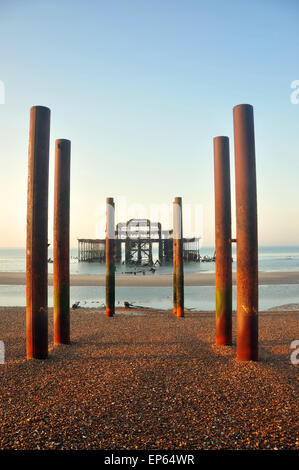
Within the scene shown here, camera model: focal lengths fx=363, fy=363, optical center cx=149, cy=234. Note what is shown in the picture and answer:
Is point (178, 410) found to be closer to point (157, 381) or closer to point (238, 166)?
point (157, 381)

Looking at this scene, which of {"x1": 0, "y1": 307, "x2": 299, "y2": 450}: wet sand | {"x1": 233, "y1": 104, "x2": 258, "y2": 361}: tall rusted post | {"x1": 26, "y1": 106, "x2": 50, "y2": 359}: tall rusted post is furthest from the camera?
{"x1": 26, "y1": 106, "x2": 50, "y2": 359}: tall rusted post

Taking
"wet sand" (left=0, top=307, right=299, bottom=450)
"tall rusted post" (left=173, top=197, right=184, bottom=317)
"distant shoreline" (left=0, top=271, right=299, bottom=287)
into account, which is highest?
"tall rusted post" (left=173, top=197, right=184, bottom=317)

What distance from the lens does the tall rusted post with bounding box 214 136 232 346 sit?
5988mm

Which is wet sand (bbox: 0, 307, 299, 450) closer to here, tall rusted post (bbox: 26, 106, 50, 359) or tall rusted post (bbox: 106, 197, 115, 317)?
tall rusted post (bbox: 26, 106, 50, 359)

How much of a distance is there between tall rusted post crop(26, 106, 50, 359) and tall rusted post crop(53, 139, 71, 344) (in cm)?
87

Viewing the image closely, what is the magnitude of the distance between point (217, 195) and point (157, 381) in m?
3.20

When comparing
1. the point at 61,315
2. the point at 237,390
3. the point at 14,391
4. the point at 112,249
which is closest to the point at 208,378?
the point at 237,390

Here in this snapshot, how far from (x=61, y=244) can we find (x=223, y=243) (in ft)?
8.92

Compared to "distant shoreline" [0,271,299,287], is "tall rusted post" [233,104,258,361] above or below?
above

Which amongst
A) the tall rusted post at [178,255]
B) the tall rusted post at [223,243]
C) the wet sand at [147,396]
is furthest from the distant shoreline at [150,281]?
the wet sand at [147,396]

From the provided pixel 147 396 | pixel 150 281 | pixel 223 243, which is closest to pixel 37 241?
pixel 147 396

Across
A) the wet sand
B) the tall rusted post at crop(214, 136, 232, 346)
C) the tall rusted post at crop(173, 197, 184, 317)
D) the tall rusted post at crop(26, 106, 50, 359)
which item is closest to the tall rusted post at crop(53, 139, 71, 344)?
the wet sand

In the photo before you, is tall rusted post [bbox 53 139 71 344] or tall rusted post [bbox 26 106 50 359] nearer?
tall rusted post [bbox 26 106 50 359]

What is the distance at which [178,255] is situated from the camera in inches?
373
